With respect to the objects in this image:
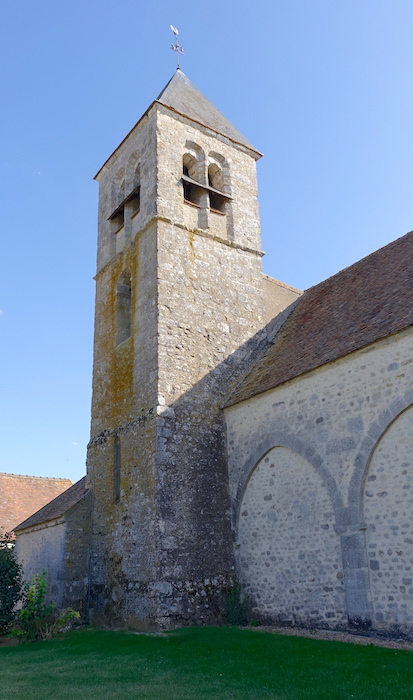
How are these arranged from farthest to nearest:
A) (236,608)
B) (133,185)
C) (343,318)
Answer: (133,185), (343,318), (236,608)

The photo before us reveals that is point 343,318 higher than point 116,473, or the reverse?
point 343,318

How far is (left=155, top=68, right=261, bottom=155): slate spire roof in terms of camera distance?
1465cm

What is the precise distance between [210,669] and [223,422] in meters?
5.59

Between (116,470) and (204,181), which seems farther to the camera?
(204,181)

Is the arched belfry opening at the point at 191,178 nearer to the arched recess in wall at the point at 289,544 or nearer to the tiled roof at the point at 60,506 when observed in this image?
the arched recess in wall at the point at 289,544

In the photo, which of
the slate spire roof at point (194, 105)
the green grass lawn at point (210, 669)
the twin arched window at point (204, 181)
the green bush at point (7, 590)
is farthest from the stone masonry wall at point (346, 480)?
the slate spire roof at point (194, 105)

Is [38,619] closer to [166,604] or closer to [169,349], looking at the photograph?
[166,604]

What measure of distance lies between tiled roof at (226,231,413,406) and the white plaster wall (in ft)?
15.8

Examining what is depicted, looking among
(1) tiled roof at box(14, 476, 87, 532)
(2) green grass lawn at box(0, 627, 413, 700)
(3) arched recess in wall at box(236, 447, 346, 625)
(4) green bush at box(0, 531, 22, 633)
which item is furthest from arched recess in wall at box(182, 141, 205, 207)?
(2) green grass lawn at box(0, 627, 413, 700)

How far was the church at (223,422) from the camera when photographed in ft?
27.9

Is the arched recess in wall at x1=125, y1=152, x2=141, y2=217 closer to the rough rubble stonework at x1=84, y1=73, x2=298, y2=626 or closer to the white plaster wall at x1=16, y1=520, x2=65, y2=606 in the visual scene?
the rough rubble stonework at x1=84, y1=73, x2=298, y2=626

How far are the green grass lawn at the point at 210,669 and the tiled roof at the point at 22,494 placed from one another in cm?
1136

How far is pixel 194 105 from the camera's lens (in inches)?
607

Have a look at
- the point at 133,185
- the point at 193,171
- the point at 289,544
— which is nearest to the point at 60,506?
the point at 289,544
